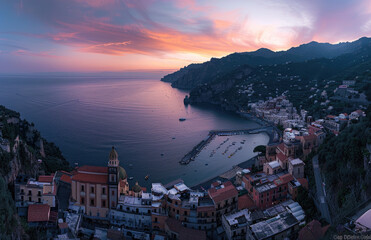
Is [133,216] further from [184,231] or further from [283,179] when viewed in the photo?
[283,179]

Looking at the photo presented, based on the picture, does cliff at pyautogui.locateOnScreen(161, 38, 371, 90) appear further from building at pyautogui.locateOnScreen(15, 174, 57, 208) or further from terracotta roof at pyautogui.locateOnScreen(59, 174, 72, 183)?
building at pyautogui.locateOnScreen(15, 174, 57, 208)

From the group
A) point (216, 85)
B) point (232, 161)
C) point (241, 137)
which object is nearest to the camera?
point (232, 161)

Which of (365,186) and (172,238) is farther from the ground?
(365,186)

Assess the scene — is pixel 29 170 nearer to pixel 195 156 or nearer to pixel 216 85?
pixel 195 156

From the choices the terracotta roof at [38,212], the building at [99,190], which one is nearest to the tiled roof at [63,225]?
the terracotta roof at [38,212]

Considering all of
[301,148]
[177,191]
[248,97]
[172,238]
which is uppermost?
[248,97]

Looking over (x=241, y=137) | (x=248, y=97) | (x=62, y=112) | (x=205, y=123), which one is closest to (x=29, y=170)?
(x=241, y=137)

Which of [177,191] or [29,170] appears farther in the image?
[29,170]

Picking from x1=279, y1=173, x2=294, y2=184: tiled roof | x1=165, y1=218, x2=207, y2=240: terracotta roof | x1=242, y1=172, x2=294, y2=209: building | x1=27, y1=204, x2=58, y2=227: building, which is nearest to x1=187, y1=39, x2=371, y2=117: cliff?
A: x1=279, y1=173, x2=294, y2=184: tiled roof
